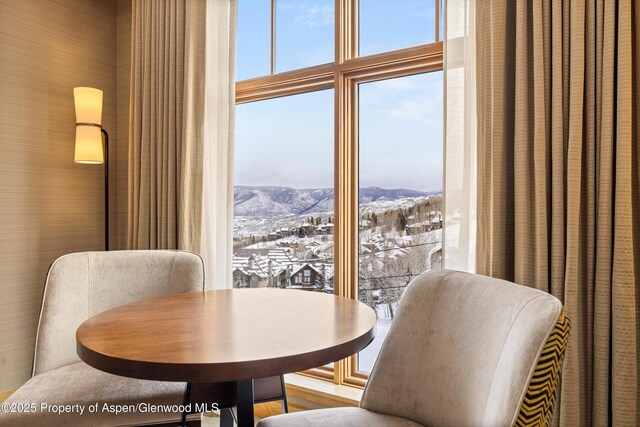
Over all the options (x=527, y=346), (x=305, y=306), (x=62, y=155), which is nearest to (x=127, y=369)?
(x=305, y=306)

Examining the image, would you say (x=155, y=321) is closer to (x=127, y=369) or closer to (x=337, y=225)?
(x=127, y=369)

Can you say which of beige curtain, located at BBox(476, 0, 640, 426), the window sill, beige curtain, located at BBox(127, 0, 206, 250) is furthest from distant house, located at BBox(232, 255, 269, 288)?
beige curtain, located at BBox(476, 0, 640, 426)

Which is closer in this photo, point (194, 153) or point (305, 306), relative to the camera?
point (305, 306)

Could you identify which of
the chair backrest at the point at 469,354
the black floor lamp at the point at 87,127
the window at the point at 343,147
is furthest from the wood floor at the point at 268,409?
the black floor lamp at the point at 87,127

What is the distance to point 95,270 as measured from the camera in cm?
190

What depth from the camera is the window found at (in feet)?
7.52

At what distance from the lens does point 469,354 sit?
1171 millimetres

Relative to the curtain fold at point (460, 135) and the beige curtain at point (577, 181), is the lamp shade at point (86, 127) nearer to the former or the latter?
the curtain fold at point (460, 135)

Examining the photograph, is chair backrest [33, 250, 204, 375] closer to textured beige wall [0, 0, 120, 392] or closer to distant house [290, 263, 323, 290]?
distant house [290, 263, 323, 290]

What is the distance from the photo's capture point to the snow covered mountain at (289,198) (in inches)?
95.1

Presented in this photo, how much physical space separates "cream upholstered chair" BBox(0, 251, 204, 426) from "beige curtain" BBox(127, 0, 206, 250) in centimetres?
62

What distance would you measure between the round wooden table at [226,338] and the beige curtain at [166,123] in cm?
Answer: 114

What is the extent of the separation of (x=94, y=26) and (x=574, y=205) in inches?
125

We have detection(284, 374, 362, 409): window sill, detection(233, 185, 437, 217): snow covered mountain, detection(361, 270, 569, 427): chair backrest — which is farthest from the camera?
detection(233, 185, 437, 217): snow covered mountain
